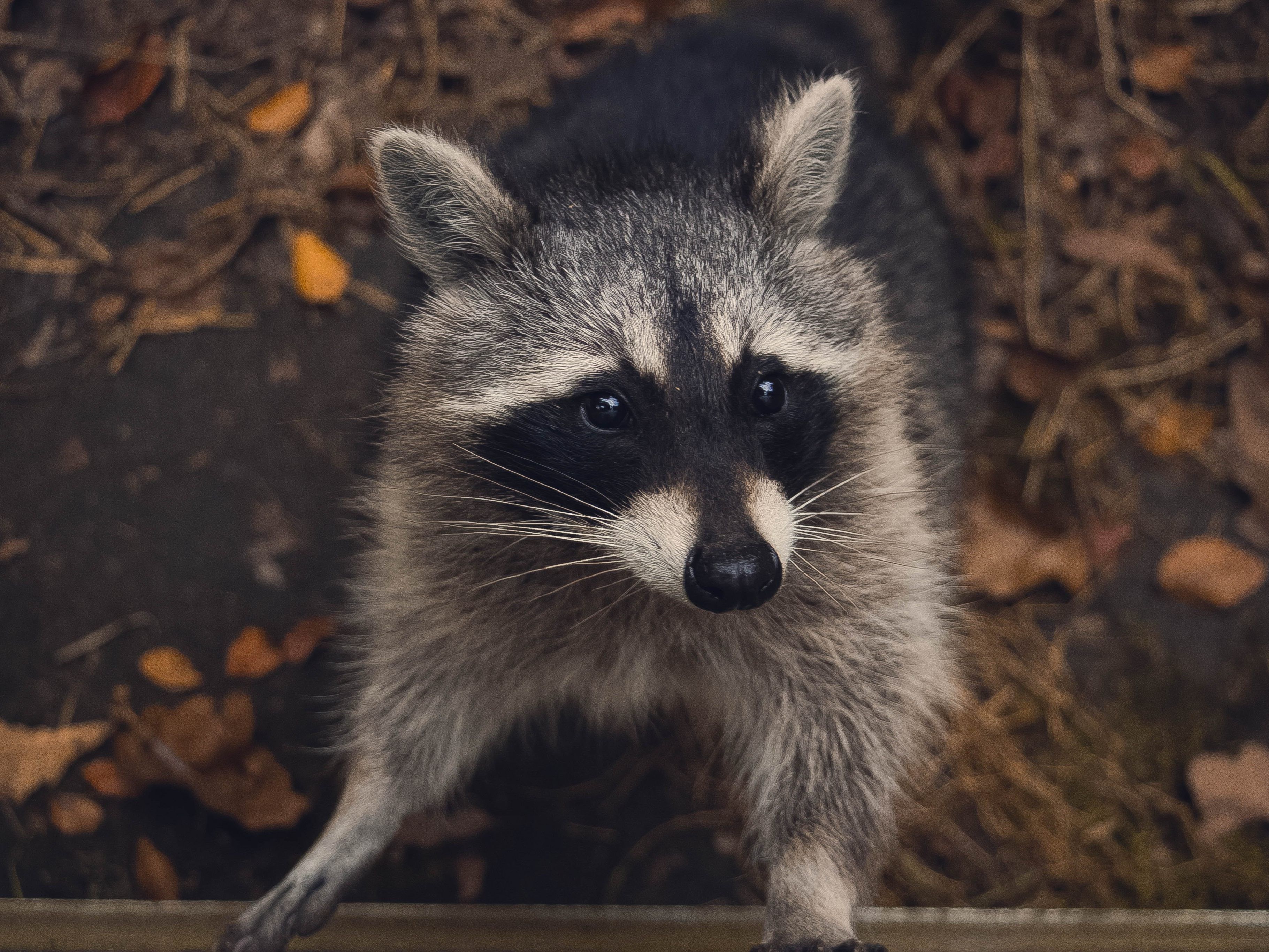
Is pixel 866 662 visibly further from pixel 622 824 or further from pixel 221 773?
pixel 221 773

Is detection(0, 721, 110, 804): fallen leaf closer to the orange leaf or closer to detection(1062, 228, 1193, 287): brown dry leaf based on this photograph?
the orange leaf

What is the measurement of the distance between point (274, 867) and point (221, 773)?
251 millimetres

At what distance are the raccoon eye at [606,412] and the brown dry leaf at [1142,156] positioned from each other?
2.02 m

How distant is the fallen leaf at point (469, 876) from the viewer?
2.32m

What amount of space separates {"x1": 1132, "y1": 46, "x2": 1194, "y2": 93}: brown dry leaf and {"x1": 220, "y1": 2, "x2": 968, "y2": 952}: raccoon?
105 cm

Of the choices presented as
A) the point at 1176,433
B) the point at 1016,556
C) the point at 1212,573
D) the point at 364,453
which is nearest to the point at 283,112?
the point at 364,453

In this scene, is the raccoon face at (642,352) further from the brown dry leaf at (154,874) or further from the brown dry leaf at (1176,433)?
the brown dry leaf at (1176,433)

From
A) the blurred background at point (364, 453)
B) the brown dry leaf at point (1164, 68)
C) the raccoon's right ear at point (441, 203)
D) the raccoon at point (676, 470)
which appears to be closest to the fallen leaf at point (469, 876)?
the blurred background at point (364, 453)

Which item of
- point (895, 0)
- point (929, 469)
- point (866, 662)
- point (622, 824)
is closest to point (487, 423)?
point (866, 662)

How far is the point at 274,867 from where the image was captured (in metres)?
2.33

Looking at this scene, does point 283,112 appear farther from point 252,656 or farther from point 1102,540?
point 1102,540

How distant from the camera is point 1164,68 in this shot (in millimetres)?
2777

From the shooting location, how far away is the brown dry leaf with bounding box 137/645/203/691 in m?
2.45

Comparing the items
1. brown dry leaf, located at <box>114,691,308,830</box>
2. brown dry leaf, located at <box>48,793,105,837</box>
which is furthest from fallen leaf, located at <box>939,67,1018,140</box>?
brown dry leaf, located at <box>48,793,105,837</box>
